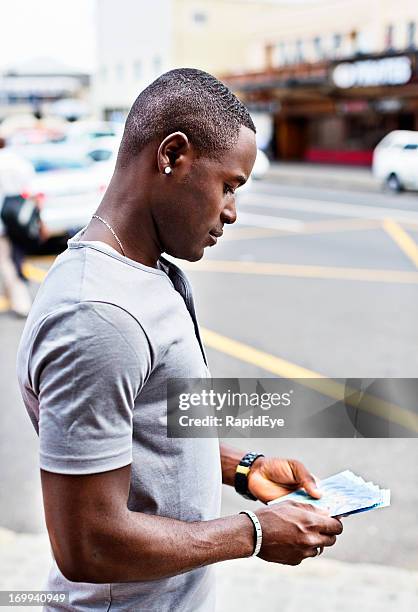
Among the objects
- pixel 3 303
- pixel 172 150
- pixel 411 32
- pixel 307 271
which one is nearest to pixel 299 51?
pixel 411 32

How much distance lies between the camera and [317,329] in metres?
7.01

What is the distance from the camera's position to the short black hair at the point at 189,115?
4.36ft

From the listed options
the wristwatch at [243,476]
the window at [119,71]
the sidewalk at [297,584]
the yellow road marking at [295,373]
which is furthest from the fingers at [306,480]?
the window at [119,71]

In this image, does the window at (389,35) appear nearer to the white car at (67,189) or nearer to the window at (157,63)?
the window at (157,63)

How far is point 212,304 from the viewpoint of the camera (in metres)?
8.06

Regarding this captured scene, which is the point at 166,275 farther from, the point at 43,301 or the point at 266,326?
the point at 266,326

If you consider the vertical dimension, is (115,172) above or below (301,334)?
above

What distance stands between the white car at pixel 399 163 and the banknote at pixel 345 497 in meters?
18.4

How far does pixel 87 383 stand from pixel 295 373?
461 cm

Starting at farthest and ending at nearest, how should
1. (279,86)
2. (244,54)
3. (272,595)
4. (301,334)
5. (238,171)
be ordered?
(244,54), (279,86), (301,334), (272,595), (238,171)

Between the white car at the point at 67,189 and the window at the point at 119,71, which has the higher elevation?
the white car at the point at 67,189

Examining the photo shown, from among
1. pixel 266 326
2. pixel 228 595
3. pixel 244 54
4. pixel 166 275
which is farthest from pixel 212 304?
pixel 244 54

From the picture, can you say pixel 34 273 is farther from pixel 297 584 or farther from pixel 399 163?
pixel 399 163

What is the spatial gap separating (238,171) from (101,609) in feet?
2.68
